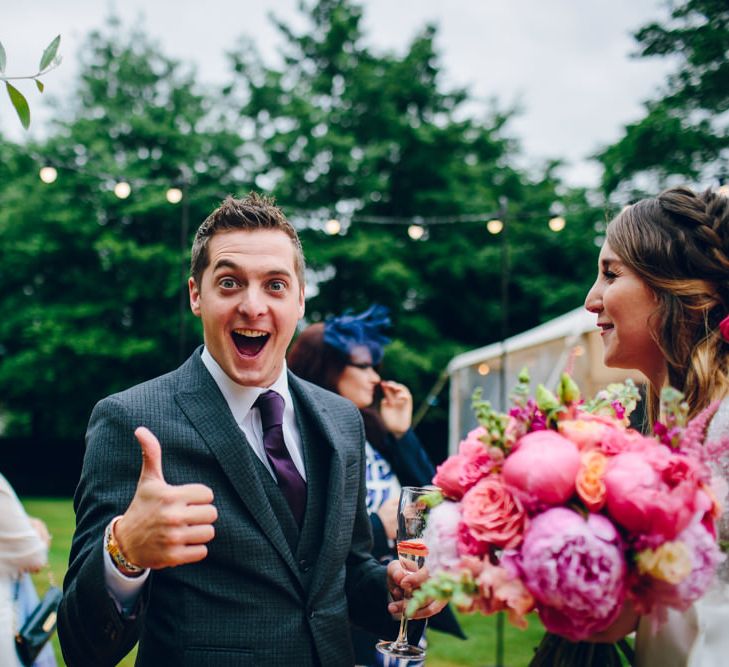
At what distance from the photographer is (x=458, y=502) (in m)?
1.42

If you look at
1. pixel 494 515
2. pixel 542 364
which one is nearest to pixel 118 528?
pixel 494 515

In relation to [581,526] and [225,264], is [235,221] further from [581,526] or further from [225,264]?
[581,526]

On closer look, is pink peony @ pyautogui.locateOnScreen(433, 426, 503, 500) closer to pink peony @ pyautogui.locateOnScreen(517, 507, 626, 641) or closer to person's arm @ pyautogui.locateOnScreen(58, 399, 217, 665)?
pink peony @ pyautogui.locateOnScreen(517, 507, 626, 641)

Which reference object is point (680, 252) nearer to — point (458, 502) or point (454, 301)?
point (458, 502)

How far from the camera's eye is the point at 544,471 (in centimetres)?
121

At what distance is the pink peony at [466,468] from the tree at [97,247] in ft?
59.0

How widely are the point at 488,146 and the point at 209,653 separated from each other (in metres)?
20.7

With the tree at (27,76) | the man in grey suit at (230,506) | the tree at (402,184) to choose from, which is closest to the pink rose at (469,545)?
the man in grey suit at (230,506)

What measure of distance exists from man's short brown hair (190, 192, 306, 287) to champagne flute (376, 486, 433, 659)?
797 mm

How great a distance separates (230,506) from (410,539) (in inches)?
19.0

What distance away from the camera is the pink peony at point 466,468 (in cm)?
138

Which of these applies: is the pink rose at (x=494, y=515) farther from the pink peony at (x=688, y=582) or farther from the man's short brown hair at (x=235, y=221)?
the man's short brown hair at (x=235, y=221)

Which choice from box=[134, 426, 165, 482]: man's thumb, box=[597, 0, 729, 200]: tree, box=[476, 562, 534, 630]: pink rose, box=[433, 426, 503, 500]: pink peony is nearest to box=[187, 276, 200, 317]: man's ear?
box=[134, 426, 165, 482]: man's thumb

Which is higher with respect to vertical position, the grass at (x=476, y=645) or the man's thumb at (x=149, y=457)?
the man's thumb at (x=149, y=457)
